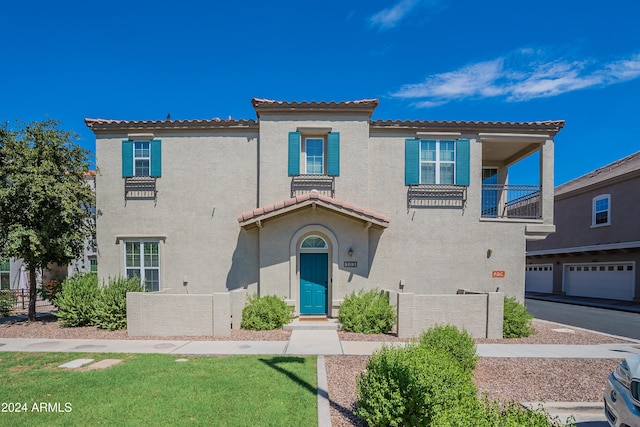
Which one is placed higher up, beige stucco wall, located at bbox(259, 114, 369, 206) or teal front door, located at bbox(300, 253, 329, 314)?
beige stucco wall, located at bbox(259, 114, 369, 206)

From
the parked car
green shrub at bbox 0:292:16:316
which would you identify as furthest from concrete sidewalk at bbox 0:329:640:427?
green shrub at bbox 0:292:16:316

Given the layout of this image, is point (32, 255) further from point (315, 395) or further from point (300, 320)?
point (315, 395)

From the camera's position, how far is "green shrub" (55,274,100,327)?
35.0 ft

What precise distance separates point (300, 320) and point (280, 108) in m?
7.38

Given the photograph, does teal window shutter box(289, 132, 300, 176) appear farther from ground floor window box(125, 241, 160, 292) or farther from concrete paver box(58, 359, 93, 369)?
concrete paver box(58, 359, 93, 369)

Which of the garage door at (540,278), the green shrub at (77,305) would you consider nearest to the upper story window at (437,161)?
the green shrub at (77,305)

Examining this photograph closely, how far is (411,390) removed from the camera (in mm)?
3961

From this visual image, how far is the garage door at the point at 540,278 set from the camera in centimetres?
2766

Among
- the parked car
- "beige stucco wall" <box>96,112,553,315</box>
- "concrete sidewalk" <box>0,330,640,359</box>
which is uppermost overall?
"beige stucco wall" <box>96,112,553,315</box>

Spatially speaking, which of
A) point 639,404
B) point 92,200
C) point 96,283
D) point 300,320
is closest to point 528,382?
point 639,404

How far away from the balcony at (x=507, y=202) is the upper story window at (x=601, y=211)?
46.0ft

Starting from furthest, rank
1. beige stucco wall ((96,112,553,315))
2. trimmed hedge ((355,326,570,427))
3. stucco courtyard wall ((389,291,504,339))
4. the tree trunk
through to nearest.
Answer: beige stucco wall ((96,112,553,315)), the tree trunk, stucco courtyard wall ((389,291,504,339)), trimmed hedge ((355,326,570,427))

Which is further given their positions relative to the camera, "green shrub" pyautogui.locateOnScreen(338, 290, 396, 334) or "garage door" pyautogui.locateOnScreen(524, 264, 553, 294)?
"garage door" pyautogui.locateOnScreen(524, 264, 553, 294)

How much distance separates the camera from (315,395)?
539 cm
